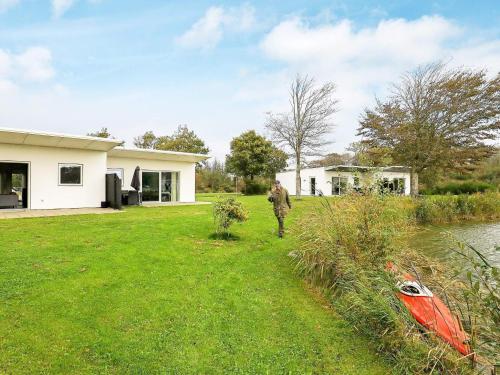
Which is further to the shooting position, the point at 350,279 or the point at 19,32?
the point at 19,32

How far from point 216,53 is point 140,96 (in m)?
7.09

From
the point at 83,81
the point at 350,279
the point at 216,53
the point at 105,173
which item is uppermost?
the point at 216,53

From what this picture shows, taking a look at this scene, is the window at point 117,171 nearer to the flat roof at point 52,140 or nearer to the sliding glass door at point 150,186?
the sliding glass door at point 150,186

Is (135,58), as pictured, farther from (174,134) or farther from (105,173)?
(174,134)

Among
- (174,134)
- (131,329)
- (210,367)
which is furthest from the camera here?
(174,134)

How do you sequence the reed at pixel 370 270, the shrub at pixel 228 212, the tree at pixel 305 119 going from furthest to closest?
the tree at pixel 305 119
the shrub at pixel 228 212
the reed at pixel 370 270

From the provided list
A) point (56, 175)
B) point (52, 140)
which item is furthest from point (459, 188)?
point (52, 140)

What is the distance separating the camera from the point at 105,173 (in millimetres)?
15016

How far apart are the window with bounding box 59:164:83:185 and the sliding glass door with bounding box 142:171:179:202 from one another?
3.65 meters

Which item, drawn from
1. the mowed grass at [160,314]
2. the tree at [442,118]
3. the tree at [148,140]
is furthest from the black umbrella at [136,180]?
the tree at [148,140]

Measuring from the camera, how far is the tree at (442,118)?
20.1 metres

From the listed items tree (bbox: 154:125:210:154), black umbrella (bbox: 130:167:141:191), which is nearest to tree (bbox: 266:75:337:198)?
black umbrella (bbox: 130:167:141:191)

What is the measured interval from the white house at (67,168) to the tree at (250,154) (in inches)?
546

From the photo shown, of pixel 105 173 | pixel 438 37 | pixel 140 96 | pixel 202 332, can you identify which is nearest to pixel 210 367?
pixel 202 332
